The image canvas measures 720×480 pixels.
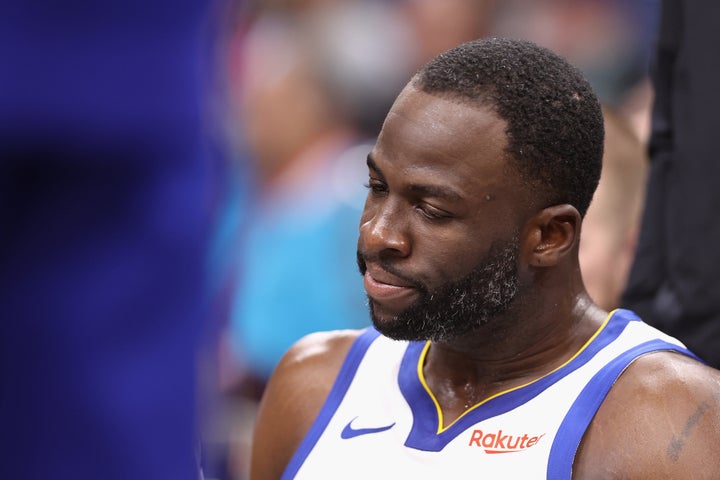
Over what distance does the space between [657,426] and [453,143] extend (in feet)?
Result: 2.10

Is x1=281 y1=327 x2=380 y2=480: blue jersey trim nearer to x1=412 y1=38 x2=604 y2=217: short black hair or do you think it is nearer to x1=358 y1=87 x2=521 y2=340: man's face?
x1=358 y1=87 x2=521 y2=340: man's face

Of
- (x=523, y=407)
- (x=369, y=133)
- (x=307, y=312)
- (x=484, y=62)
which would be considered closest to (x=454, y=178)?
(x=484, y=62)

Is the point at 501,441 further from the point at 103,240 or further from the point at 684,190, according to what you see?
the point at 103,240

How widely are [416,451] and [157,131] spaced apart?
4.69ft

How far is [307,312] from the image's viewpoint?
4.81 m

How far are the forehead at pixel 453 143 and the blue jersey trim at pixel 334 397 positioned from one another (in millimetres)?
602

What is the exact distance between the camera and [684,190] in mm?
2795

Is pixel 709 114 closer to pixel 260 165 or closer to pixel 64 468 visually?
pixel 64 468

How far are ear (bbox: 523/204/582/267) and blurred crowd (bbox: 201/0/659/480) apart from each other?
1.34 m

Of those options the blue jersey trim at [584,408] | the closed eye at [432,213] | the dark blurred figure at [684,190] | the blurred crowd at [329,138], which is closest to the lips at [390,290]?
the closed eye at [432,213]

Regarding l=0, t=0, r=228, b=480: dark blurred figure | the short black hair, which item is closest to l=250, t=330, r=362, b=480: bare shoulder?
the short black hair

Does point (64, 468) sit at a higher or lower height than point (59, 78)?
lower

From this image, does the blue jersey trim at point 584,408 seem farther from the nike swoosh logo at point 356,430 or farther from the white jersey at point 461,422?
the nike swoosh logo at point 356,430

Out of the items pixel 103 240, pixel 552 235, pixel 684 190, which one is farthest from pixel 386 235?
pixel 103 240
